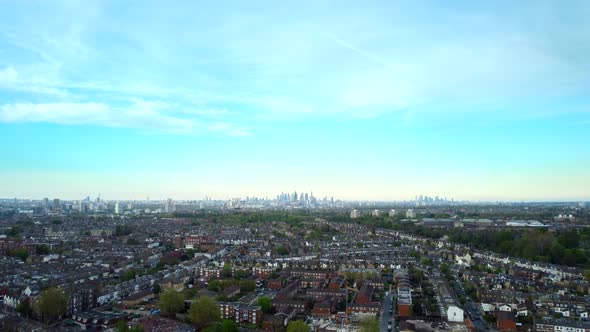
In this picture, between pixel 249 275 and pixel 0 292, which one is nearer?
pixel 0 292

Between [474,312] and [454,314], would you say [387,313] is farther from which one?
[474,312]

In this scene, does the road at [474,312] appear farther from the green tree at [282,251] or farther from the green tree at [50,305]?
the green tree at [50,305]

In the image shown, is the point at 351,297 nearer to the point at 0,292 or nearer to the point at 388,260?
the point at 388,260

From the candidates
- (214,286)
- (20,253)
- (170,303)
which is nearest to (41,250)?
(20,253)

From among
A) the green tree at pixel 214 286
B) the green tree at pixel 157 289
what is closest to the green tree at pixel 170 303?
the green tree at pixel 214 286

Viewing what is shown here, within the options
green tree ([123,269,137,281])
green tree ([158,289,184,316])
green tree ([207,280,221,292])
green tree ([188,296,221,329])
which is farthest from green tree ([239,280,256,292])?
green tree ([123,269,137,281])

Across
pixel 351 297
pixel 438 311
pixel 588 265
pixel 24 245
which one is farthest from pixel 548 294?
pixel 24 245
